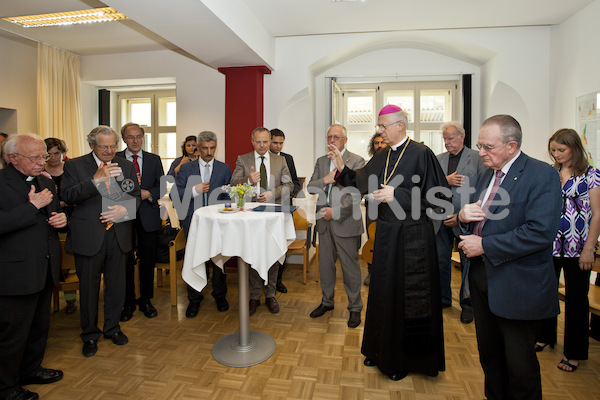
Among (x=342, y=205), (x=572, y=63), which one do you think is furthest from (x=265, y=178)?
(x=572, y=63)

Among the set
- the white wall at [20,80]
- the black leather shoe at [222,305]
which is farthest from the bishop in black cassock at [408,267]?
the white wall at [20,80]

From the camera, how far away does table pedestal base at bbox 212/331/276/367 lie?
2811 mm

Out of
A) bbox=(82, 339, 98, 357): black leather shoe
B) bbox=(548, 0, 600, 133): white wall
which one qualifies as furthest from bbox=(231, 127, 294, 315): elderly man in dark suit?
bbox=(548, 0, 600, 133): white wall

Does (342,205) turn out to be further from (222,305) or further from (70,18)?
(70,18)

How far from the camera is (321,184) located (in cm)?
348

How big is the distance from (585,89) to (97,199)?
199 inches

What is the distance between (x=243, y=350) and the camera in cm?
295

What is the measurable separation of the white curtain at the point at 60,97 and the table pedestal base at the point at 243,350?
468cm

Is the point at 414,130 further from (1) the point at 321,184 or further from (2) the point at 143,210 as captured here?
(2) the point at 143,210

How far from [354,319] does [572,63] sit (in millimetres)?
3948

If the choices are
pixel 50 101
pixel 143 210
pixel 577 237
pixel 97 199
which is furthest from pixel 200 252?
pixel 50 101

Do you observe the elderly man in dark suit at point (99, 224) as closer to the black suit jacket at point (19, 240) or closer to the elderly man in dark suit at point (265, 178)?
the black suit jacket at point (19, 240)

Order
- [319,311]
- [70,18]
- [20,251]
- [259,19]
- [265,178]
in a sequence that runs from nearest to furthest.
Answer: [20,251] < [319,311] < [265,178] < [70,18] < [259,19]

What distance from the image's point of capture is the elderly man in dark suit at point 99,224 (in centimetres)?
281
